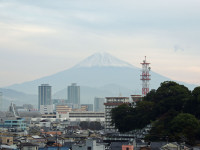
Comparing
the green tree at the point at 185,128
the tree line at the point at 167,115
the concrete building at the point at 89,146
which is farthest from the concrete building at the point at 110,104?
the concrete building at the point at 89,146

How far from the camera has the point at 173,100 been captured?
66.3m

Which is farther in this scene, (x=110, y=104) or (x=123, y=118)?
(x=110, y=104)

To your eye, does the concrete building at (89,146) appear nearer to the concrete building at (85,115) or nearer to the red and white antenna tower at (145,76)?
the red and white antenna tower at (145,76)

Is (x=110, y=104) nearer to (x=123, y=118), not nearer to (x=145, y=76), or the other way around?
(x=145, y=76)

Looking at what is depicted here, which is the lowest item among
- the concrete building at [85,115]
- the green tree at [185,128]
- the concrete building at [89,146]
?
the concrete building at [89,146]

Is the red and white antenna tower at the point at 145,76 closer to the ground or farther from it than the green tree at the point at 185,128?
farther from it

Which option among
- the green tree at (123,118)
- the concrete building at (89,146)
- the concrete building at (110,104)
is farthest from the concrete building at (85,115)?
the concrete building at (89,146)

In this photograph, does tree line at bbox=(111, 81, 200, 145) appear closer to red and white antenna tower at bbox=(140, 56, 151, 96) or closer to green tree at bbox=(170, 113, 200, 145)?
green tree at bbox=(170, 113, 200, 145)

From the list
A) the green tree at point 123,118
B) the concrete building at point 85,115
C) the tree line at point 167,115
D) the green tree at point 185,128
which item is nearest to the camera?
the green tree at point 185,128

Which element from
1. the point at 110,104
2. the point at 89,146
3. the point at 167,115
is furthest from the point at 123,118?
the point at 110,104

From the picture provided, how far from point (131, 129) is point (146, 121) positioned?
266 centimetres

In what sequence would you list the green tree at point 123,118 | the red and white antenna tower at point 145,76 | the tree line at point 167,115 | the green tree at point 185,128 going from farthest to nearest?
the red and white antenna tower at point 145,76 < the green tree at point 123,118 < the tree line at point 167,115 < the green tree at point 185,128

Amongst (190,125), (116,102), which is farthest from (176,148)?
(116,102)

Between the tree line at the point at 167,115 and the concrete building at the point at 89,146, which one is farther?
the tree line at the point at 167,115
